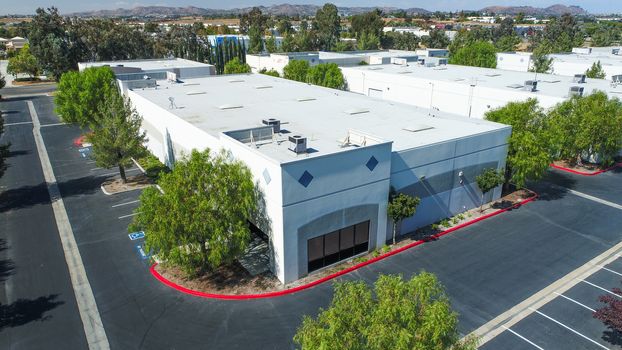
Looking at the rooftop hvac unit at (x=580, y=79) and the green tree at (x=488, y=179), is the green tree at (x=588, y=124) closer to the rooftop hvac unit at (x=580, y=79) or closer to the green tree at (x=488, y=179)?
the green tree at (x=488, y=179)

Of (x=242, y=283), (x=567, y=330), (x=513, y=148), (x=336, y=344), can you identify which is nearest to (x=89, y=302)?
(x=242, y=283)

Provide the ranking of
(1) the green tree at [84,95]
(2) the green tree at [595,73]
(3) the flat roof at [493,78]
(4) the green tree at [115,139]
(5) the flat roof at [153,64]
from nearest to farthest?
(4) the green tree at [115,139], (1) the green tree at [84,95], (3) the flat roof at [493,78], (2) the green tree at [595,73], (5) the flat roof at [153,64]

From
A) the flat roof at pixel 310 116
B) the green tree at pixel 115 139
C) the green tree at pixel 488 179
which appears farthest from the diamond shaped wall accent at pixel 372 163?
the green tree at pixel 115 139

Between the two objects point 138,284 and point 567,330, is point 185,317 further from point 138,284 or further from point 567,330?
point 567,330

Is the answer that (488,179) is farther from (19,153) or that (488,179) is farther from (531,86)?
(19,153)

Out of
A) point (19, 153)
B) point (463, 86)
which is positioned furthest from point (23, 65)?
point (463, 86)

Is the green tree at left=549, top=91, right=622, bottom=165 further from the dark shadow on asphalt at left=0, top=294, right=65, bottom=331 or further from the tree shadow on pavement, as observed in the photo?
the dark shadow on asphalt at left=0, top=294, right=65, bottom=331
